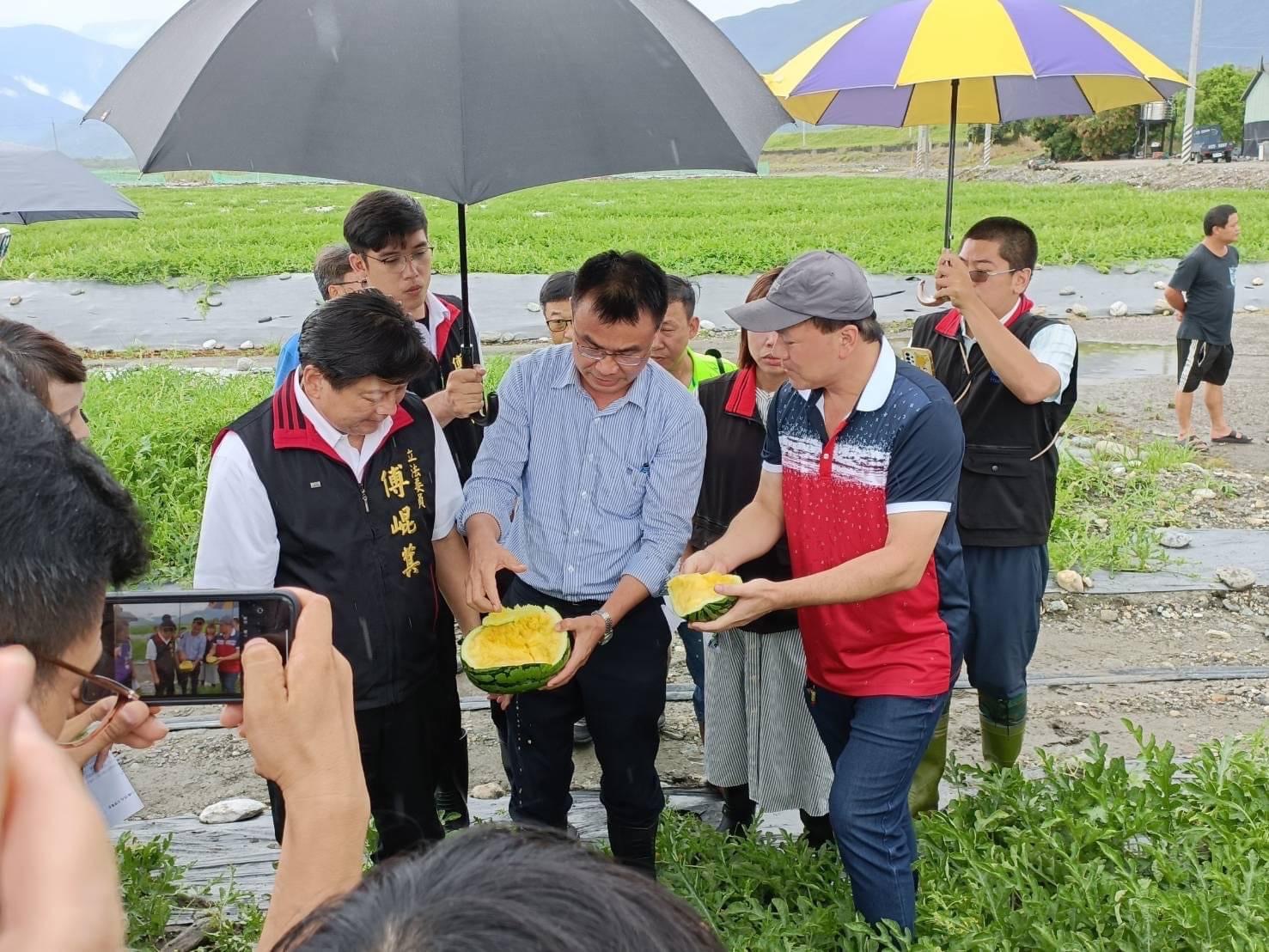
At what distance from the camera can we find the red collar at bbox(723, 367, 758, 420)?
143 inches

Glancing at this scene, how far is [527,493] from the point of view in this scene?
3332mm

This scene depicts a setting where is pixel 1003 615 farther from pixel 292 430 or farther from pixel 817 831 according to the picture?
pixel 292 430

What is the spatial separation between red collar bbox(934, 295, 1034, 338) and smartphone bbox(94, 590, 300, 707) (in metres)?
2.95

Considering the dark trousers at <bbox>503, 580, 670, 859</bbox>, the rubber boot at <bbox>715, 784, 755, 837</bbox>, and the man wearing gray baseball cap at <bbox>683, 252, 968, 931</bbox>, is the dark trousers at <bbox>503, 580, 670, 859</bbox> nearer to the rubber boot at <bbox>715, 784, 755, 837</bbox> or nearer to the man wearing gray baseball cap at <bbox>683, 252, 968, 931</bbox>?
the man wearing gray baseball cap at <bbox>683, 252, 968, 931</bbox>

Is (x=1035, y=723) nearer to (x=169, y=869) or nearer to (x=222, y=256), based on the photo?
(x=169, y=869)

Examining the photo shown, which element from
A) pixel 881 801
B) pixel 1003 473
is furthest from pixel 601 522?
pixel 1003 473

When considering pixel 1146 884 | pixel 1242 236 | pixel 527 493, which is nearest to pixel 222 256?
pixel 1242 236

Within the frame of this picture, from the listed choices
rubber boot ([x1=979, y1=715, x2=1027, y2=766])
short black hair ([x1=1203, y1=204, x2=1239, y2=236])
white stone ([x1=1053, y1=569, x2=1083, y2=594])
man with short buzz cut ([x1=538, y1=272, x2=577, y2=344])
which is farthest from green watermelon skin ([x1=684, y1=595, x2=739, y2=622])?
short black hair ([x1=1203, y1=204, x2=1239, y2=236])

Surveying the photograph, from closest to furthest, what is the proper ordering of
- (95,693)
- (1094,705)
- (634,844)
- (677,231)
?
(95,693) < (634,844) < (1094,705) < (677,231)

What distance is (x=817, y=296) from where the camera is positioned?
2.83 m

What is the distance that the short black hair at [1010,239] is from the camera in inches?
149

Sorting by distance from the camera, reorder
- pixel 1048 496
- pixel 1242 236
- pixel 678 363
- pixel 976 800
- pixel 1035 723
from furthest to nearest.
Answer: pixel 1242 236 < pixel 1035 723 < pixel 678 363 < pixel 1048 496 < pixel 976 800

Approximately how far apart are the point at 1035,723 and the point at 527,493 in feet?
8.49

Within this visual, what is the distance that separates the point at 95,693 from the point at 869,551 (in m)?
1.92
